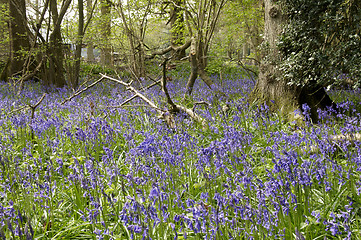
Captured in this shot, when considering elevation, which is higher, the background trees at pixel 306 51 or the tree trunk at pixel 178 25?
the tree trunk at pixel 178 25

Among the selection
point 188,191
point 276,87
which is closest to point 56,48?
point 276,87

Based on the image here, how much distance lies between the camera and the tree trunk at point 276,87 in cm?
573

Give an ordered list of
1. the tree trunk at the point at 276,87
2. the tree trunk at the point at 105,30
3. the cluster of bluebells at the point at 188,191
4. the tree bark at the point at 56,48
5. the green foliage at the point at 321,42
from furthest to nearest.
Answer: the tree trunk at the point at 105,30 < the tree bark at the point at 56,48 < the tree trunk at the point at 276,87 < the green foliage at the point at 321,42 < the cluster of bluebells at the point at 188,191

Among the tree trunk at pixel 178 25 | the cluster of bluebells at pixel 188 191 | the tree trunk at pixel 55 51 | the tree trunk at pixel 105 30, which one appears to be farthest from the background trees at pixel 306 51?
the tree trunk at pixel 105 30

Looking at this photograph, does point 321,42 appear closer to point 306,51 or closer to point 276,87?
point 306,51

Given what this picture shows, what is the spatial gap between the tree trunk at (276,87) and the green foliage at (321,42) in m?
0.16

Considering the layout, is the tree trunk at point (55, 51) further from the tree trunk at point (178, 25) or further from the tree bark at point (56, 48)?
the tree trunk at point (178, 25)

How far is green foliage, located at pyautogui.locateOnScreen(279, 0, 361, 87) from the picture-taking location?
5207mm

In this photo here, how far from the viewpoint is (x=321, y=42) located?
18.8 feet

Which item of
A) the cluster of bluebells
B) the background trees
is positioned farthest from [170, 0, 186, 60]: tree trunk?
the cluster of bluebells

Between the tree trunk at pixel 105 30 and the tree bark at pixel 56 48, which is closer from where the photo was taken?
the tree bark at pixel 56 48

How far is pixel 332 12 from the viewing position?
5.28 metres

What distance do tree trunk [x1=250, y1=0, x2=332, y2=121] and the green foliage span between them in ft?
0.52

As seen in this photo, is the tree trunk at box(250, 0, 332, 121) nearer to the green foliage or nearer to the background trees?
the background trees
